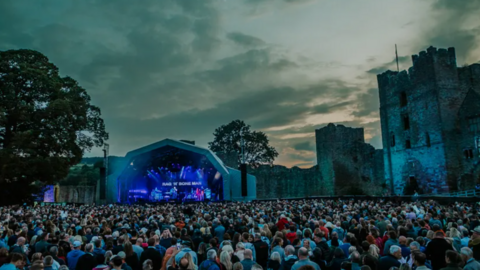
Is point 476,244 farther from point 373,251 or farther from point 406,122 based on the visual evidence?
point 406,122

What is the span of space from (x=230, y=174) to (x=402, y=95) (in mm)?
18506

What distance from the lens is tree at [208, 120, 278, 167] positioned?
61156 mm

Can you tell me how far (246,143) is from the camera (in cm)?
6134

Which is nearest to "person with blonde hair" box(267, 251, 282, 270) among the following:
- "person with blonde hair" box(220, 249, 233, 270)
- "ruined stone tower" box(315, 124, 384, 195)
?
"person with blonde hair" box(220, 249, 233, 270)

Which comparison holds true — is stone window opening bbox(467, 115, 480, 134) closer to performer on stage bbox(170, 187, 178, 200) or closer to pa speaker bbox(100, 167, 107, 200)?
performer on stage bbox(170, 187, 178, 200)

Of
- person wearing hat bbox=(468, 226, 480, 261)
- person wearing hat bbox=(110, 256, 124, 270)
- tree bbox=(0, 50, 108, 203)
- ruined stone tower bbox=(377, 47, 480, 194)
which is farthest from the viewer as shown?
ruined stone tower bbox=(377, 47, 480, 194)

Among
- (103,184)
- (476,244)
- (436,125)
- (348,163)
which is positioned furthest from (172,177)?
(476,244)

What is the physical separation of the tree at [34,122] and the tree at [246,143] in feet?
112

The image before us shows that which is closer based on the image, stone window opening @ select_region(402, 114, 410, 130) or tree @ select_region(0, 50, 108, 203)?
tree @ select_region(0, 50, 108, 203)

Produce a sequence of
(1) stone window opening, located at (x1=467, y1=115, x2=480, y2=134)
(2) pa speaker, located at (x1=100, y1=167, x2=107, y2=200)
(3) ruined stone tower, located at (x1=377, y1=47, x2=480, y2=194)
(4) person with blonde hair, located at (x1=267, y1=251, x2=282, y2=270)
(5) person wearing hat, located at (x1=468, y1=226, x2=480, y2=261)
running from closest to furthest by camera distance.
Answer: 1. (4) person with blonde hair, located at (x1=267, y1=251, x2=282, y2=270)
2. (5) person wearing hat, located at (x1=468, y1=226, x2=480, y2=261)
3. (1) stone window opening, located at (x1=467, y1=115, x2=480, y2=134)
4. (3) ruined stone tower, located at (x1=377, y1=47, x2=480, y2=194)
5. (2) pa speaker, located at (x1=100, y1=167, x2=107, y2=200)

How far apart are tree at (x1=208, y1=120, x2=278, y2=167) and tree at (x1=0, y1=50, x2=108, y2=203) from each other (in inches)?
1346

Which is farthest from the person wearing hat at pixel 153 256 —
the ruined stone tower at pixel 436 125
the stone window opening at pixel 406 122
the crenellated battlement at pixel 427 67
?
the stone window opening at pixel 406 122

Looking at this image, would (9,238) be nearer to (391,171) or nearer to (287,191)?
(391,171)

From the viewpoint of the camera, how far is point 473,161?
28906 mm
